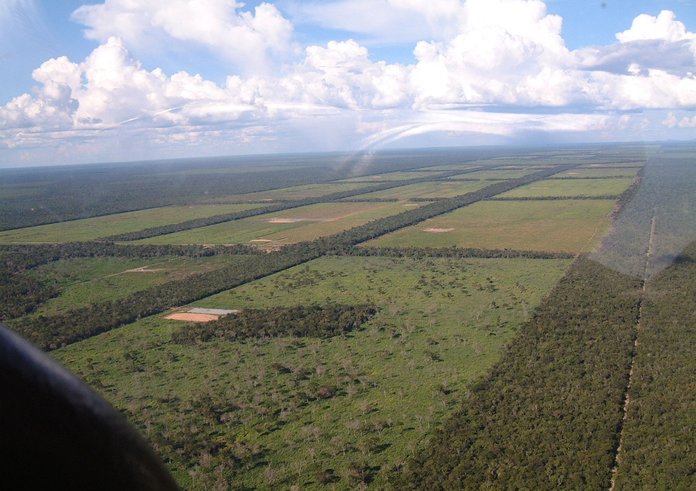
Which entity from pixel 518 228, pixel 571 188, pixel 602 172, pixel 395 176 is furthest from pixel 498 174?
pixel 518 228

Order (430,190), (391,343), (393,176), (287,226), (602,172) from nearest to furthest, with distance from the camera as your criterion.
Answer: (391,343), (287,226), (430,190), (602,172), (393,176)

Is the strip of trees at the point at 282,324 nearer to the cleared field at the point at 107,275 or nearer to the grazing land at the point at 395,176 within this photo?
the cleared field at the point at 107,275

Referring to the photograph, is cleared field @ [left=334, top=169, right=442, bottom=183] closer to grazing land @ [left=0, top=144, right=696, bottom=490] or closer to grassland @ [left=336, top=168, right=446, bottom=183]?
grassland @ [left=336, top=168, right=446, bottom=183]

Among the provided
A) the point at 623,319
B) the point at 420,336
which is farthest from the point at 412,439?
the point at 623,319

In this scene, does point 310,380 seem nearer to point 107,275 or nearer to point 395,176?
point 107,275

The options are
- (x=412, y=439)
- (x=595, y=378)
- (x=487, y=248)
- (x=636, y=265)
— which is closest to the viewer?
(x=412, y=439)

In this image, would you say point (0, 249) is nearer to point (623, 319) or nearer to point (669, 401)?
point (623, 319)

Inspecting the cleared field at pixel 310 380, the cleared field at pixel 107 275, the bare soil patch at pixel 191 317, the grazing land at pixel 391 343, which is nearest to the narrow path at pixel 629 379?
the grazing land at pixel 391 343
